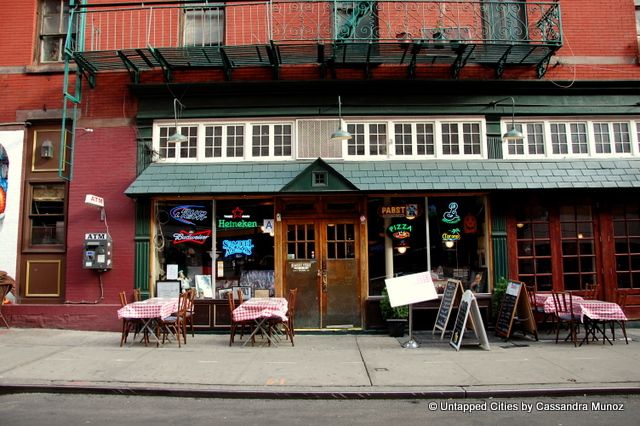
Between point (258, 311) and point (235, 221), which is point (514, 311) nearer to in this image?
point (258, 311)

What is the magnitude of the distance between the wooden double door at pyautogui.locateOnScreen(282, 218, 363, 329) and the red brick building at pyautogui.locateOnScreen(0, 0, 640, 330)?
4 centimetres

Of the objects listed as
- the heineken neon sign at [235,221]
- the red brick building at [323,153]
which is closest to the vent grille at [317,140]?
the red brick building at [323,153]

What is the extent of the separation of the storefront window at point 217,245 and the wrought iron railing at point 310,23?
3676 mm

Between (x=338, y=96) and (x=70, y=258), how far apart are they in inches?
260

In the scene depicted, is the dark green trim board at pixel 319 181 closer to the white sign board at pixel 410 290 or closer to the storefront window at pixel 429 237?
the storefront window at pixel 429 237

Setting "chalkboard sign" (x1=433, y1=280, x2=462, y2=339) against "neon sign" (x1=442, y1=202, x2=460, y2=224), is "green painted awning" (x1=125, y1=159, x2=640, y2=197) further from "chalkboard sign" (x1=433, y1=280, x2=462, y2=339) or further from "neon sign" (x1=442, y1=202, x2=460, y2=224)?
"chalkboard sign" (x1=433, y1=280, x2=462, y2=339)

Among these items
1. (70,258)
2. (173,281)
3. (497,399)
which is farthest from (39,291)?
(497,399)

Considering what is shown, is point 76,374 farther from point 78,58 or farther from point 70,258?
point 78,58

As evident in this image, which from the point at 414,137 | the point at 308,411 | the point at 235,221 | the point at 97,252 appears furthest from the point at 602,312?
Result: the point at 97,252

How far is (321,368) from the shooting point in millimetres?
7305

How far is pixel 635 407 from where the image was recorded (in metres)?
5.77

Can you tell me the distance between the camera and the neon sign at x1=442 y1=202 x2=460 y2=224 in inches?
414

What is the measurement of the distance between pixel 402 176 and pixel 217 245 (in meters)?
4.10

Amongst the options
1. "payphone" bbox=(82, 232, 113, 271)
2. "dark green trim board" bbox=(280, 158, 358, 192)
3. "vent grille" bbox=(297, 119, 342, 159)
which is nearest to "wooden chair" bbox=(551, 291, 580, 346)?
"dark green trim board" bbox=(280, 158, 358, 192)
